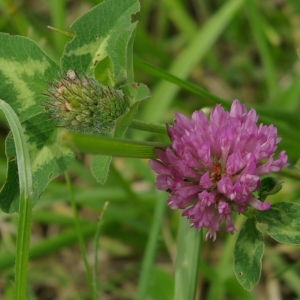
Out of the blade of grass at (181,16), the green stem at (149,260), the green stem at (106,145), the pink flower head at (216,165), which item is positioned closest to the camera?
the green stem at (106,145)

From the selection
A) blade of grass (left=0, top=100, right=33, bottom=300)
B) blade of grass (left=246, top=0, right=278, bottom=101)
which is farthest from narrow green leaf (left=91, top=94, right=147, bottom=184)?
blade of grass (left=246, top=0, right=278, bottom=101)

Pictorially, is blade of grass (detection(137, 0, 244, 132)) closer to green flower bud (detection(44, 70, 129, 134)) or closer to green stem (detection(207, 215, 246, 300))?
green stem (detection(207, 215, 246, 300))

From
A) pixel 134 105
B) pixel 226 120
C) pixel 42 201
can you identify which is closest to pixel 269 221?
pixel 226 120

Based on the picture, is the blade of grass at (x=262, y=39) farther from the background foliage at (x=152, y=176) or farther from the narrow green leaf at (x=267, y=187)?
the narrow green leaf at (x=267, y=187)

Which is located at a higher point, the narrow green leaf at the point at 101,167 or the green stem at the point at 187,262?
the narrow green leaf at the point at 101,167

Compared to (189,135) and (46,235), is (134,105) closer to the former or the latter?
(189,135)

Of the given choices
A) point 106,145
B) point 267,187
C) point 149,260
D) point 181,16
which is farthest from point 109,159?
point 181,16

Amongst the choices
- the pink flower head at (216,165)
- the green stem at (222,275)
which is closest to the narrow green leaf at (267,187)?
the pink flower head at (216,165)
